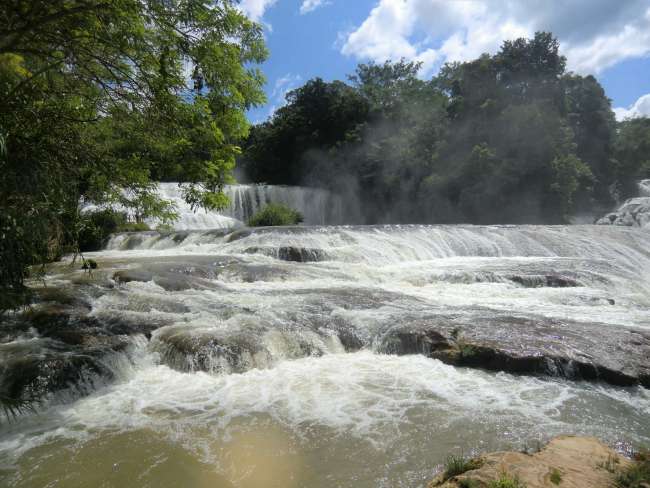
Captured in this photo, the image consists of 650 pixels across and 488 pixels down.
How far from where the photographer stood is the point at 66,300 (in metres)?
6.57

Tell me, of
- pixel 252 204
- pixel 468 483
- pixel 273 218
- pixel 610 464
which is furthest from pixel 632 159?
pixel 468 483

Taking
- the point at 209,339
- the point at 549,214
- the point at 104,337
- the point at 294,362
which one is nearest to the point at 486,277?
the point at 294,362

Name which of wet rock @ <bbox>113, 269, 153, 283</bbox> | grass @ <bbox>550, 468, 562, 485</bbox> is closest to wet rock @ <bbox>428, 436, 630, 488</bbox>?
grass @ <bbox>550, 468, 562, 485</bbox>

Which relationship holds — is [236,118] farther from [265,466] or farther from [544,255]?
[544,255]

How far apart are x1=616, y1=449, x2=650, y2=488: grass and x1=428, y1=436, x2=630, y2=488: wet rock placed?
0.13 feet

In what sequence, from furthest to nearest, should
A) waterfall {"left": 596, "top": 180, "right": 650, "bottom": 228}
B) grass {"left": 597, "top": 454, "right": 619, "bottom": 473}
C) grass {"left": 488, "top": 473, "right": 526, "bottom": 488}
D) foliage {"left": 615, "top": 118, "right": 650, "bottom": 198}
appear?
foliage {"left": 615, "top": 118, "right": 650, "bottom": 198}, waterfall {"left": 596, "top": 180, "right": 650, "bottom": 228}, grass {"left": 597, "top": 454, "right": 619, "bottom": 473}, grass {"left": 488, "top": 473, "right": 526, "bottom": 488}

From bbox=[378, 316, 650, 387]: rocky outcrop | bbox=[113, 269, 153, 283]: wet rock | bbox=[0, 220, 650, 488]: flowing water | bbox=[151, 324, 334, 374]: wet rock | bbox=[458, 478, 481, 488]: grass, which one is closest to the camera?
bbox=[458, 478, 481, 488]: grass

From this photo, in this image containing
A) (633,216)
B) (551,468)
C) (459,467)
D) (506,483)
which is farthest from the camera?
(633,216)

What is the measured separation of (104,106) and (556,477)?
5420mm

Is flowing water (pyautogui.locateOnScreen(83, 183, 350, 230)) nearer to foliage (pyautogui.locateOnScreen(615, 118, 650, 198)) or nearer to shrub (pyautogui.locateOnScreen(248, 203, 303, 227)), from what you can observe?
shrub (pyautogui.locateOnScreen(248, 203, 303, 227))

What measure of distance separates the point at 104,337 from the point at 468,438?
4327mm

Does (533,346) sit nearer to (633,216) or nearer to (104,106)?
(104,106)

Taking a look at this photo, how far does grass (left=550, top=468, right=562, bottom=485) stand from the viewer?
2250mm

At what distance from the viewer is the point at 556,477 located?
2.29m
